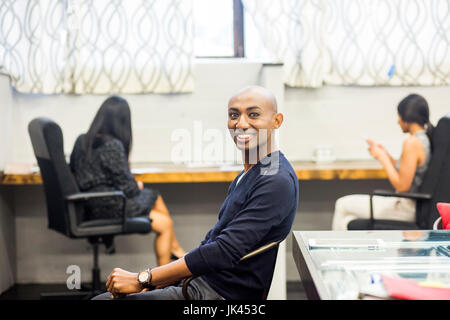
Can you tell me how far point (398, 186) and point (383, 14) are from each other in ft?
4.77

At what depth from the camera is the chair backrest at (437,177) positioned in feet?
7.23

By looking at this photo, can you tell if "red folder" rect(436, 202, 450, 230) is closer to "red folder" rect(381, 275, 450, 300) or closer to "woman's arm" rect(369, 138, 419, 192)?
"red folder" rect(381, 275, 450, 300)

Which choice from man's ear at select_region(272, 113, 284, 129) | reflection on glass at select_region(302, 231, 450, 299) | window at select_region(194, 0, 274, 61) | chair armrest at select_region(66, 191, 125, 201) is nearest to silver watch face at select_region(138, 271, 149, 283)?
reflection on glass at select_region(302, 231, 450, 299)

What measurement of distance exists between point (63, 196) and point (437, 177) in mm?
1897

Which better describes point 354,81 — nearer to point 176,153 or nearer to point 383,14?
point 383,14

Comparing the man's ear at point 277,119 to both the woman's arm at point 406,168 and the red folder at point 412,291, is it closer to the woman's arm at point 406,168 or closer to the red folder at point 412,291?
the red folder at point 412,291

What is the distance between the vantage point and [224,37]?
140 inches

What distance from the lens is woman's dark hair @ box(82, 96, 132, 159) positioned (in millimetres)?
2490

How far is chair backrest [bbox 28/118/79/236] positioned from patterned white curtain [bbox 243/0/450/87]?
1.68 metres

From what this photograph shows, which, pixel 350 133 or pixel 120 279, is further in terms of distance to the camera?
pixel 350 133

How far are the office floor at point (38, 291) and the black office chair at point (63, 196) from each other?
0.79 m

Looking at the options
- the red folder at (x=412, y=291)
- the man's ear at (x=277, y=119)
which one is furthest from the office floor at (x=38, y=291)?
the red folder at (x=412, y=291)

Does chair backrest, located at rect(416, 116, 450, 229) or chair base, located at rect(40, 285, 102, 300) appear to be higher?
chair backrest, located at rect(416, 116, 450, 229)

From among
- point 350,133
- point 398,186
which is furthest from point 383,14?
point 398,186
